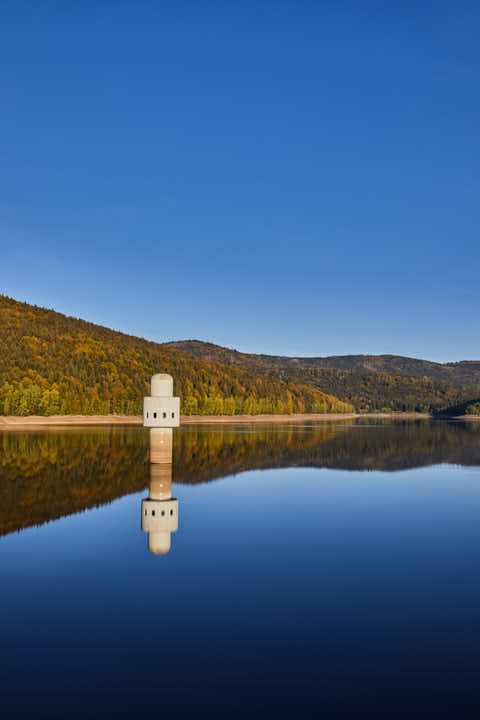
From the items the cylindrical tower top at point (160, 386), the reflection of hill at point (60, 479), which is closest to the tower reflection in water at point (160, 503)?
the reflection of hill at point (60, 479)

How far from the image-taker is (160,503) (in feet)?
120

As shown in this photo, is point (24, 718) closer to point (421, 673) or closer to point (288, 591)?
point (421, 673)

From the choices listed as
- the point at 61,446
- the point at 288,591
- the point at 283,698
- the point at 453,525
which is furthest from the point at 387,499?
the point at 61,446

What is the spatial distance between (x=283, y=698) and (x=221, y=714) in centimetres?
144

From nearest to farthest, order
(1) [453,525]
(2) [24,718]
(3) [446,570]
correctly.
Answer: (2) [24,718]
(3) [446,570]
(1) [453,525]

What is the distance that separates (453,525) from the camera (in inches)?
1262

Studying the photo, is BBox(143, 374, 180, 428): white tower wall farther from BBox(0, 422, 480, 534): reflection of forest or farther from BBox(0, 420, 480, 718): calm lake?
BBox(0, 420, 480, 718): calm lake

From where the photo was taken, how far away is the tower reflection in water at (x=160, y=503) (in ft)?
91.8

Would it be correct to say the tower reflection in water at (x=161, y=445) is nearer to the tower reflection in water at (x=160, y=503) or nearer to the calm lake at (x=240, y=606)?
the tower reflection in water at (x=160, y=503)

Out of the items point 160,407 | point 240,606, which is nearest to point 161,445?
point 160,407

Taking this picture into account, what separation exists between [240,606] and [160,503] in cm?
1950

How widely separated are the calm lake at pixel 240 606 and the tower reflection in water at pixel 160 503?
0.76 meters

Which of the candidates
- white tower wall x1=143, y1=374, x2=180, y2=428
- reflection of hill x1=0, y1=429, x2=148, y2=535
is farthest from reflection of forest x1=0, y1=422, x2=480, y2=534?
white tower wall x1=143, y1=374, x2=180, y2=428

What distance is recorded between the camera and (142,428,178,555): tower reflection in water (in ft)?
91.8
